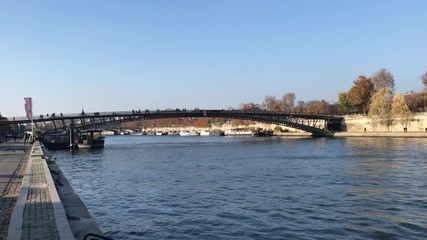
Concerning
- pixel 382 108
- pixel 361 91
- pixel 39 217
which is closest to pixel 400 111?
pixel 382 108

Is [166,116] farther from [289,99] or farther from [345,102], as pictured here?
[289,99]

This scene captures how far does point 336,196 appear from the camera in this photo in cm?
2206

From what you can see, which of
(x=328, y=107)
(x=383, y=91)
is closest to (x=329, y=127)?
(x=383, y=91)

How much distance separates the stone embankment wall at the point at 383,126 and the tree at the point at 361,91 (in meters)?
7.38

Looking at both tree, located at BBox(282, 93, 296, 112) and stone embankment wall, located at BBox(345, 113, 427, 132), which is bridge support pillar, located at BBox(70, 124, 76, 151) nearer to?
stone embankment wall, located at BBox(345, 113, 427, 132)

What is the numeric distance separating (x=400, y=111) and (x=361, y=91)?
24509 millimetres

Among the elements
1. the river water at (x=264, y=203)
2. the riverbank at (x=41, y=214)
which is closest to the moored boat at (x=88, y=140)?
the river water at (x=264, y=203)

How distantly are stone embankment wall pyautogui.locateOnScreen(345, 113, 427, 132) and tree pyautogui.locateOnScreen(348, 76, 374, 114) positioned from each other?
738 cm

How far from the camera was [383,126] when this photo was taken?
366 ft

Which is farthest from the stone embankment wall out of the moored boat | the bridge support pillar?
the bridge support pillar

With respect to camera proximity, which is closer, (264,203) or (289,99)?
(264,203)

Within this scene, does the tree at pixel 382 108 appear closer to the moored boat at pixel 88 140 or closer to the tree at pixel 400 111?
the tree at pixel 400 111

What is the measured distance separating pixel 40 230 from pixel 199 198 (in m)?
12.7

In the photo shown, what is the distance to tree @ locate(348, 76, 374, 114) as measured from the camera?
129125mm
